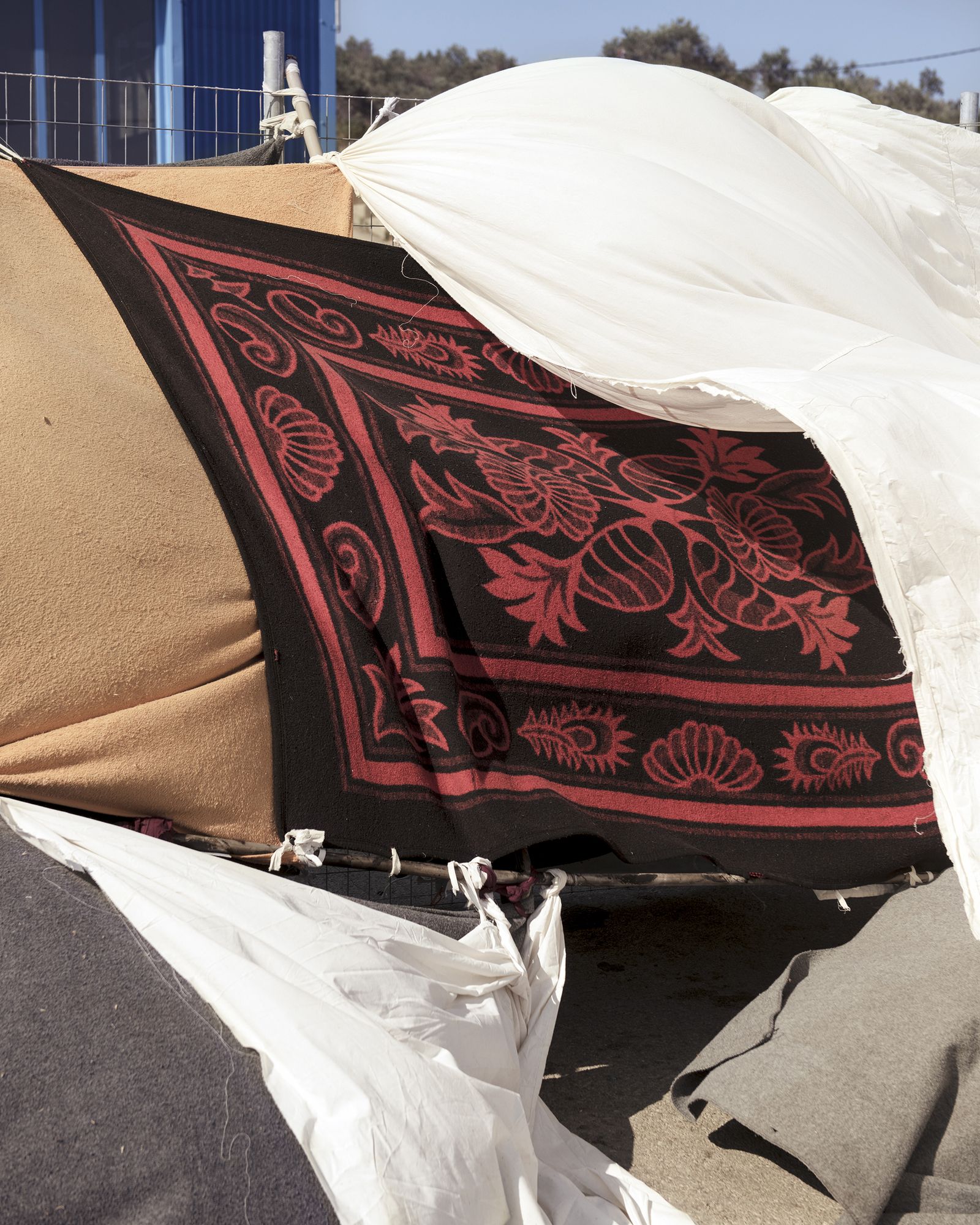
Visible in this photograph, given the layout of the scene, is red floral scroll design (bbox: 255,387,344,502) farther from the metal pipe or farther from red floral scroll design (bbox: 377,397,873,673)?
the metal pipe

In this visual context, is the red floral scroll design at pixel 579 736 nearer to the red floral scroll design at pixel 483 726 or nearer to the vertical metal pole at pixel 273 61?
the red floral scroll design at pixel 483 726

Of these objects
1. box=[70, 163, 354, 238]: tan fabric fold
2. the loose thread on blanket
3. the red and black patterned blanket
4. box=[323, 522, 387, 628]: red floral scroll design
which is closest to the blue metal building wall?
box=[70, 163, 354, 238]: tan fabric fold

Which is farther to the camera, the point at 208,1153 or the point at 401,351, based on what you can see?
the point at 401,351

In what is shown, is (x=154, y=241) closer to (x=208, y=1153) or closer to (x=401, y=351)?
(x=401, y=351)

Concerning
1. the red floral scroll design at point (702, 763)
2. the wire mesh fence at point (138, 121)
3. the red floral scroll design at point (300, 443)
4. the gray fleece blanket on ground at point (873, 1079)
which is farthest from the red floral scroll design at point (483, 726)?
the wire mesh fence at point (138, 121)

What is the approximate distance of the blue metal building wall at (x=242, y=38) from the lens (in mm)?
9445

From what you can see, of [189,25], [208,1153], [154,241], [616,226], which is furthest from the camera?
[189,25]

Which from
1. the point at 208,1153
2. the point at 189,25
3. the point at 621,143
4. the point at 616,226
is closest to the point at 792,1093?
the point at 208,1153

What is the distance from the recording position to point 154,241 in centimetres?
264

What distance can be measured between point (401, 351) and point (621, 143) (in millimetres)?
689

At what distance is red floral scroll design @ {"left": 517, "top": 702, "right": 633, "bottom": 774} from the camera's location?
6.75 ft

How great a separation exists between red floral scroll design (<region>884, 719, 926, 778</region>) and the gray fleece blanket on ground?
38 cm

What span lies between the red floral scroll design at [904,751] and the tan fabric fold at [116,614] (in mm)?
1171

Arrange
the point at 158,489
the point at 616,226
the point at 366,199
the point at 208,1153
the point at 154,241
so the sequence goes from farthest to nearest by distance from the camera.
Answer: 1. the point at 366,199
2. the point at 154,241
3. the point at 616,226
4. the point at 158,489
5. the point at 208,1153
